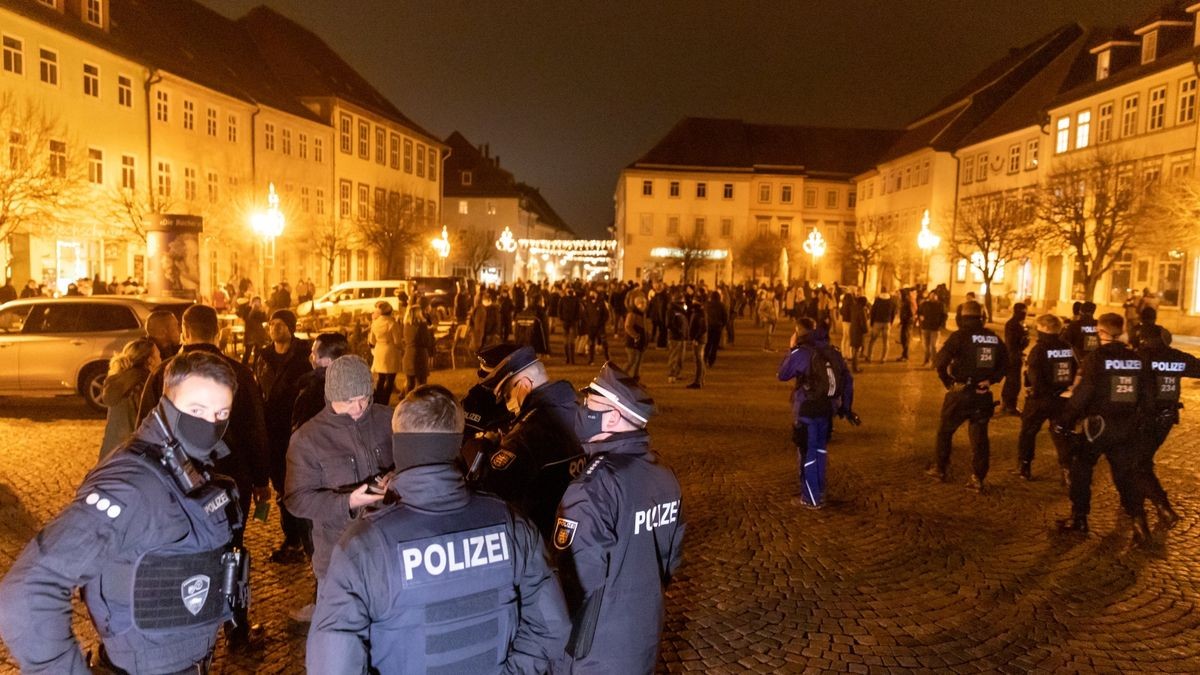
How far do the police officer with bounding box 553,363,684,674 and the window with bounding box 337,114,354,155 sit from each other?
47668mm

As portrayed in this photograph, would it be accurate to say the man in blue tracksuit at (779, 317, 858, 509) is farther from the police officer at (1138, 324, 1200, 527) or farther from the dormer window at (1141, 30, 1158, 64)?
the dormer window at (1141, 30, 1158, 64)

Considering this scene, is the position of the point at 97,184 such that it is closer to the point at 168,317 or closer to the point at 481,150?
the point at 168,317

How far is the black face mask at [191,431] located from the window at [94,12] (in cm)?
3356

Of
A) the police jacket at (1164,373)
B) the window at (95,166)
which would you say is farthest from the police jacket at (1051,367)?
the window at (95,166)

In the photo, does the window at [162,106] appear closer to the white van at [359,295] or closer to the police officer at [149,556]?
the white van at [359,295]

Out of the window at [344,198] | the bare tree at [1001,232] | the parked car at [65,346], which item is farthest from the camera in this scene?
the window at [344,198]

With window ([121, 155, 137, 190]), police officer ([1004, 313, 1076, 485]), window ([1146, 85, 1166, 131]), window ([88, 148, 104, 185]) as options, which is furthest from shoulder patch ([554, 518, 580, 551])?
window ([1146, 85, 1166, 131])

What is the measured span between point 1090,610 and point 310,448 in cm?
517

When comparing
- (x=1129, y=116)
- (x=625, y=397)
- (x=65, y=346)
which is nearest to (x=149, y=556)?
(x=625, y=397)

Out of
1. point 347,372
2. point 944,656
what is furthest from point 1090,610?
point 347,372

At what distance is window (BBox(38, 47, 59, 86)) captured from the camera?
27.0 m

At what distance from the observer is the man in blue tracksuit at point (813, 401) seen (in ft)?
26.7

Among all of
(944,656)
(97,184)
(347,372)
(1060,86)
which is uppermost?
(1060,86)

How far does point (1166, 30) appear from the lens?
34000 mm
